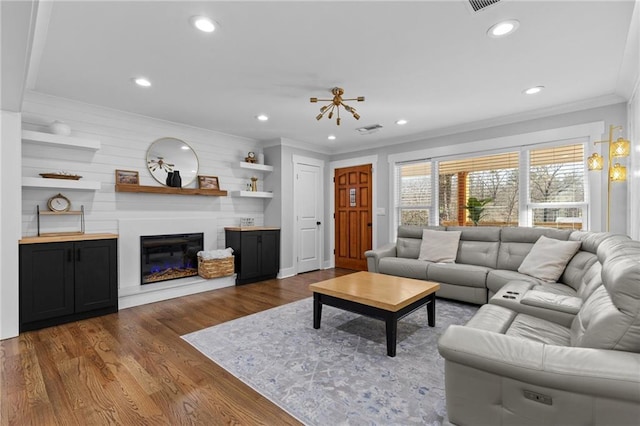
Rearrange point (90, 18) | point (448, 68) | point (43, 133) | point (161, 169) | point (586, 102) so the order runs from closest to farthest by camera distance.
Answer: point (90, 18) < point (448, 68) < point (43, 133) < point (586, 102) < point (161, 169)

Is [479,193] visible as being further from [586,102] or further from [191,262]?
[191,262]

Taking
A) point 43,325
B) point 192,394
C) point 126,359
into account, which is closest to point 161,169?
point 43,325

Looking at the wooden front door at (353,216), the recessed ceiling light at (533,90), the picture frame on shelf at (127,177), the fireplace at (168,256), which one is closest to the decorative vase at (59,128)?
the picture frame on shelf at (127,177)

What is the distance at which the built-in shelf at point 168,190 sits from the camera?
3.98 meters

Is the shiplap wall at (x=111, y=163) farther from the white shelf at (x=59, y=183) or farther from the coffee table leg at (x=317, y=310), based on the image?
the coffee table leg at (x=317, y=310)

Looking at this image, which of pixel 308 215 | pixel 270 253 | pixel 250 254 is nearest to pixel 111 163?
pixel 250 254

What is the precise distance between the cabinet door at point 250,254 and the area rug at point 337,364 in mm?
1571

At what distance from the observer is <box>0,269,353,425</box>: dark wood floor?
5.87 feet

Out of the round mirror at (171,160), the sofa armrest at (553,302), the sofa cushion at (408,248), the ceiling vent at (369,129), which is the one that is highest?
the ceiling vent at (369,129)

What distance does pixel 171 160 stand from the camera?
4.58 meters

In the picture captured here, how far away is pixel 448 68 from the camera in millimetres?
2908

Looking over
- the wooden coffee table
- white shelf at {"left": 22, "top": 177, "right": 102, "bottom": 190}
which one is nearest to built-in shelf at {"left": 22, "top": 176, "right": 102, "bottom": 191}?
white shelf at {"left": 22, "top": 177, "right": 102, "bottom": 190}

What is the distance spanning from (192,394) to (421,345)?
186 centimetres

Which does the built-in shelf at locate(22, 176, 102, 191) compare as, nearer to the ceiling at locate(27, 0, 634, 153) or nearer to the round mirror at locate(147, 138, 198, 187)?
the round mirror at locate(147, 138, 198, 187)
